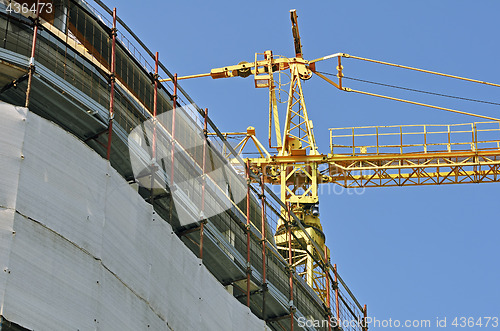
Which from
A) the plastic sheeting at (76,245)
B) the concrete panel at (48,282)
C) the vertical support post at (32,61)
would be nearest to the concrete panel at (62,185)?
the plastic sheeting at (76,245)

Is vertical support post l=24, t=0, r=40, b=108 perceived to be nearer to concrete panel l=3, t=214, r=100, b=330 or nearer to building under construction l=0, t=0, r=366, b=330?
building under construction l=0, t=0, r=366, b=330

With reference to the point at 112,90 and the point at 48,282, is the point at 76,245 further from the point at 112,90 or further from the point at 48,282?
the point at 112,90

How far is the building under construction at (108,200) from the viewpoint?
965 inches

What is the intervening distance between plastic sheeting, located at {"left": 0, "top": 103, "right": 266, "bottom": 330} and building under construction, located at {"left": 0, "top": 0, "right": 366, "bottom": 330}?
0.09 ft

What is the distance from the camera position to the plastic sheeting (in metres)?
23.9

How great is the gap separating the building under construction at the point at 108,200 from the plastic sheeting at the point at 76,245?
3 cm

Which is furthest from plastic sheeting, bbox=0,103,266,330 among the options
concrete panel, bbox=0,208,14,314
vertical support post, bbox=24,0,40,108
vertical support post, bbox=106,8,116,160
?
vertical support post, bbox=106,8,116,160

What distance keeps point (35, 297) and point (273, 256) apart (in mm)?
14803

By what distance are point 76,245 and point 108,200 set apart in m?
1.94

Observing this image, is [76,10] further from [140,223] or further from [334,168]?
[334,168]

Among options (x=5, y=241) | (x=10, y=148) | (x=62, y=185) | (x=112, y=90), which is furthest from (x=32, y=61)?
(x=5, y=241)

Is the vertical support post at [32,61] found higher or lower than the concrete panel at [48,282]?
higher

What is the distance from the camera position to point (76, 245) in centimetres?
2536

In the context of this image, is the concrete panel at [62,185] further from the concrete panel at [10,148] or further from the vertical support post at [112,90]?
the vertical support post at [112,90]
